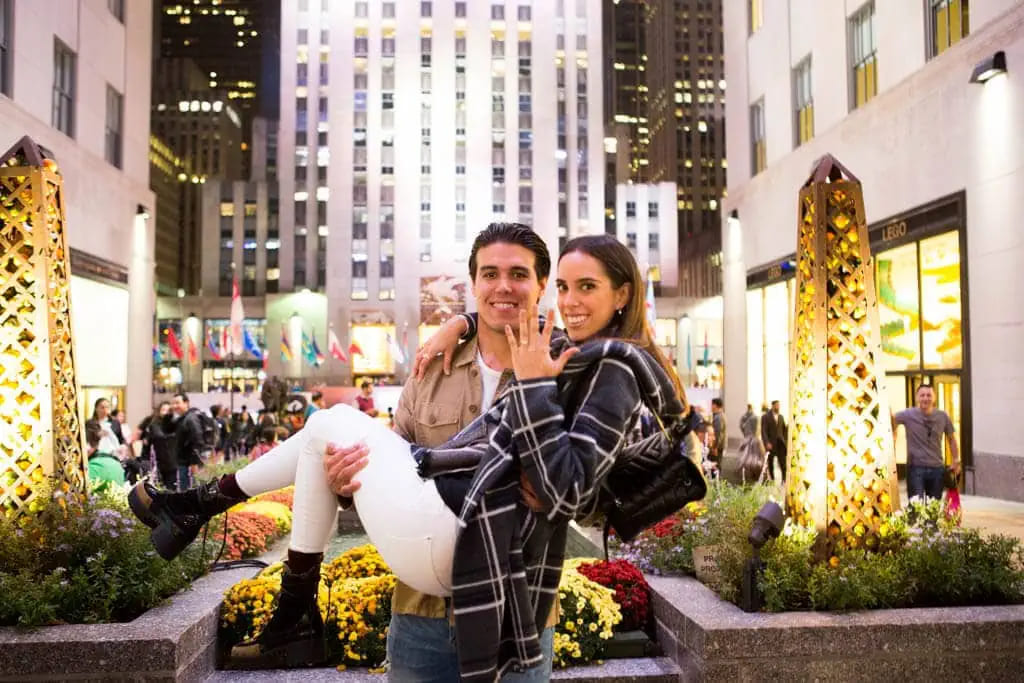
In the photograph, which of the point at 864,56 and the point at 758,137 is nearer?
the point at 864,56

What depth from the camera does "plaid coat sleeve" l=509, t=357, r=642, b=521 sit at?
95.1 inches

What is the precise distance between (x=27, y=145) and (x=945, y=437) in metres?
10.2

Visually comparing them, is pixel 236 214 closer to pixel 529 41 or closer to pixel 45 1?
pixel 529 41

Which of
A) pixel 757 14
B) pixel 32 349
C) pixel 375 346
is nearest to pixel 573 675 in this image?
pixel 32 349

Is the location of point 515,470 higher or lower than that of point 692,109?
lower

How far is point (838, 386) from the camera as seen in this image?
6.52 meters

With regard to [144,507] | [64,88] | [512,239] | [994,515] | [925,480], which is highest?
[64,88]

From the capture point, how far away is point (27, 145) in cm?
661

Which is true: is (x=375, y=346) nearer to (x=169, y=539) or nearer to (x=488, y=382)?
(x=169, y=539)

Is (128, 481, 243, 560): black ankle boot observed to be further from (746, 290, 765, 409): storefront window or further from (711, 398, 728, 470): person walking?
(746, 290, 765, 409): storefront window

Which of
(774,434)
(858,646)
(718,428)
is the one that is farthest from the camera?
(718,428)

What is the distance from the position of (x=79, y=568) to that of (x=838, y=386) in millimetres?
5175

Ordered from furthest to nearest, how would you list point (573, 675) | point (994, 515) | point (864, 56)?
point (864, 56), point (994, 515), point (573, 675)

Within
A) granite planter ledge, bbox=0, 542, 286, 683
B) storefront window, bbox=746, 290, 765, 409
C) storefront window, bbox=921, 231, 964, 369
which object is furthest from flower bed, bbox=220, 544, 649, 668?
storefront window, bbox=746, 290, 765, 409
